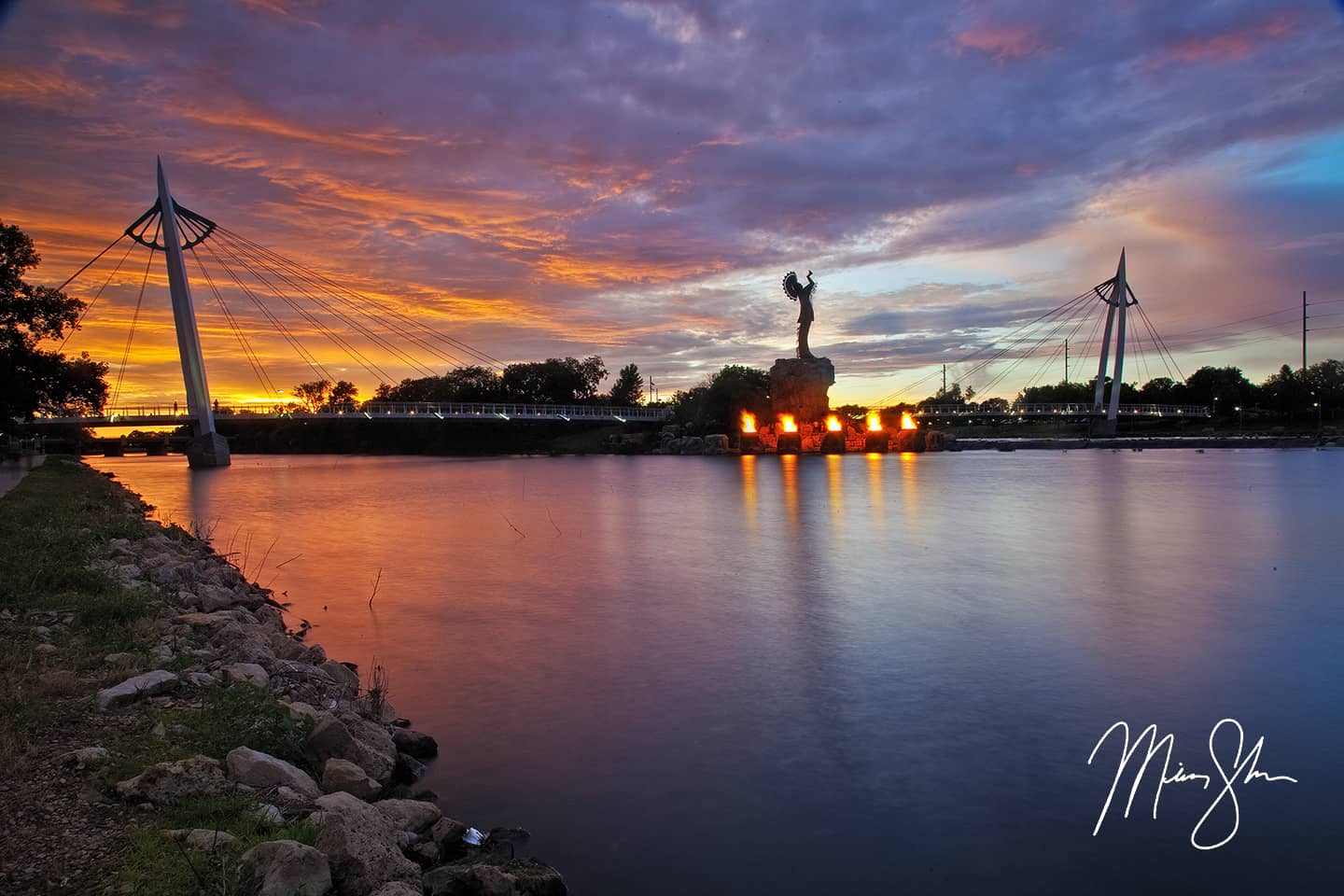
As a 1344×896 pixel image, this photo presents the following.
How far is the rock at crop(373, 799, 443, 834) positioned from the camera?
5.21m

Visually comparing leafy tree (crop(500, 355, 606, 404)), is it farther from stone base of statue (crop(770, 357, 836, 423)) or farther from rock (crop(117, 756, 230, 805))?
rock (crop(117, 756, 230, 805))

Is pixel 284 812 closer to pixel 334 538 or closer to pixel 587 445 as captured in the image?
pixel 334 538

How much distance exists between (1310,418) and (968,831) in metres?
141

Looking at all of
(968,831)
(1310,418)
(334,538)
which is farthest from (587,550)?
(1310,418)

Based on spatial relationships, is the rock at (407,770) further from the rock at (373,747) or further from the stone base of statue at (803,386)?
the stone base of statue at (803,386)

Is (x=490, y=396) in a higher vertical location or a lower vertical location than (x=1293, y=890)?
higher

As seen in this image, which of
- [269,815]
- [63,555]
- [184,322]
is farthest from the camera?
[184,322]

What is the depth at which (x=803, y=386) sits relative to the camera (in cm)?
8588

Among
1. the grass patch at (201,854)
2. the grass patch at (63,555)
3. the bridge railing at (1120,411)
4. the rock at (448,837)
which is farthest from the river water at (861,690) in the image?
the bridge railing at (1120,411)

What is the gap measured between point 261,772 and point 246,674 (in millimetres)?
2396

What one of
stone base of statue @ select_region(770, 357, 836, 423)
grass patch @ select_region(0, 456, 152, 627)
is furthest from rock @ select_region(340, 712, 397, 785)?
stone base of statue @ select_region(770, 357, 836, 423)

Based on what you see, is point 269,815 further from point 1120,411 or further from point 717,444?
point 1120,411

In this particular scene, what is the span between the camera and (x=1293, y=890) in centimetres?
518

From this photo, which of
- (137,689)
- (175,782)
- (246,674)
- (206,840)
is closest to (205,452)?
(246,674)
